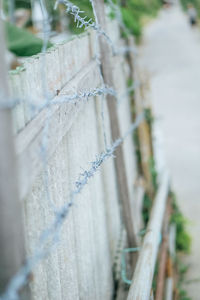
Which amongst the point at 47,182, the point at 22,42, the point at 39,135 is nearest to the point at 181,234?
the point at 22,42

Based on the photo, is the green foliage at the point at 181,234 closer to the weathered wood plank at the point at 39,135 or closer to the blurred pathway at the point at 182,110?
the blurred pathway at the point at 182,110

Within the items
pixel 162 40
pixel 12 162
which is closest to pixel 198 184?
pixel 12 162

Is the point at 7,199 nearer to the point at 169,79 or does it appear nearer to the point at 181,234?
the point at 181,234

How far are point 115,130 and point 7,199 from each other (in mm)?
1715

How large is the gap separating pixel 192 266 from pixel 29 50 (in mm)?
2358

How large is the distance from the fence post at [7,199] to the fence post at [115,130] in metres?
1.53

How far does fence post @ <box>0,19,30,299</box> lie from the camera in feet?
3.48

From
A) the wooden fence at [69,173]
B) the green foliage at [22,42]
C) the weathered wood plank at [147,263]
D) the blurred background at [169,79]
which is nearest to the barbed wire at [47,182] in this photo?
the wooden fence at [69,173]

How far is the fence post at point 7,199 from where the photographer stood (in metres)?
1.06

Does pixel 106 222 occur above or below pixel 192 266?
above

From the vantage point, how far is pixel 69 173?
2025 mm

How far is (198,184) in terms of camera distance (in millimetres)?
6477

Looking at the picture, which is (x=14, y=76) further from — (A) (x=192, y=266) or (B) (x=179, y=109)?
(B) (x=179, y=109)

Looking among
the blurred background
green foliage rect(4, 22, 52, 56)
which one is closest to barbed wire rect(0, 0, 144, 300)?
the blurred background
